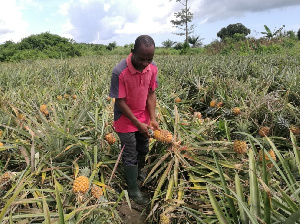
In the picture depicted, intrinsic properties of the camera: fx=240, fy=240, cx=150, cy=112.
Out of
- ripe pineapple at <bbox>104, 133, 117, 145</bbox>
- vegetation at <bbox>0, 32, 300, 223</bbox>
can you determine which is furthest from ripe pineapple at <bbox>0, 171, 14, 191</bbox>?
ripe pineapple at <bbox>104, 133, 117, 145</bbox>

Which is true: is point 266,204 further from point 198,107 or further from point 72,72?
point 72,72

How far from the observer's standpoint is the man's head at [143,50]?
5.24 feet

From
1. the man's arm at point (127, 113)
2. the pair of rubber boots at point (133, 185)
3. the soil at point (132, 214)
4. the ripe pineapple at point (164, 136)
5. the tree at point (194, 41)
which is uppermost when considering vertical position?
the tree at point (194, 41)

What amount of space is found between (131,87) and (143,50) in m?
0.34

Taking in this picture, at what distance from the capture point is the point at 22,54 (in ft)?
60.2

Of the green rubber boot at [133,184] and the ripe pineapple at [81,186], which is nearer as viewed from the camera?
the ripe pineapple at [81,186]

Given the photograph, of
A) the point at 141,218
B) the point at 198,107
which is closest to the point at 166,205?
the point at 141,218

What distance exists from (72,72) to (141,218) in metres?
4.17

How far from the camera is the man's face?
5.24 ft

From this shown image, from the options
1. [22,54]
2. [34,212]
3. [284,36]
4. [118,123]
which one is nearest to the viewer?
[34,212]

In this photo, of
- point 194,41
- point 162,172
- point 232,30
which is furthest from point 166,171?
point 232,30

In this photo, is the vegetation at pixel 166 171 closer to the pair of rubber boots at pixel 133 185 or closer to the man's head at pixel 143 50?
the pair of rubber boots at pixel 133 185

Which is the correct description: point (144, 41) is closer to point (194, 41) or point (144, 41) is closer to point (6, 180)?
point (6, 180)

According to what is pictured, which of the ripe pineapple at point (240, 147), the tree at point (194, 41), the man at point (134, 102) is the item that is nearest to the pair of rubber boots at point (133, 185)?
the man at point (134, 102)
